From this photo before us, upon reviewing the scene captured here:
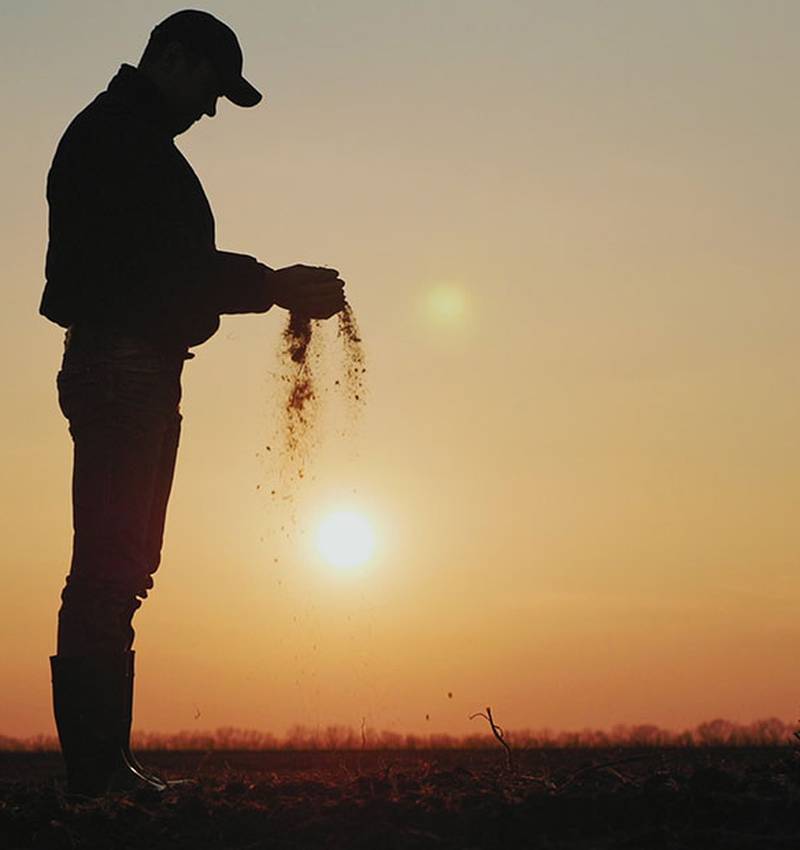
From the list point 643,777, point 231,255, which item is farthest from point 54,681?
point 643,777

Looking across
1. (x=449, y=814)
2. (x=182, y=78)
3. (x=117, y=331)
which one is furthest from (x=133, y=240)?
(x=449, y=814)

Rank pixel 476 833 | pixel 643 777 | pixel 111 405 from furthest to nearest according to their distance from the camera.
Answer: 1. pixel 111 405
2. pixel 643 777
3. pixel 476 833

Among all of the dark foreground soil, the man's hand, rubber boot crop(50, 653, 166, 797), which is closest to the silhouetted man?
rubber boot crop(50, 653, 166, 797)

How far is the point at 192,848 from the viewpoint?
608 cm

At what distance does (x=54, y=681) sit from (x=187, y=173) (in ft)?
7.29

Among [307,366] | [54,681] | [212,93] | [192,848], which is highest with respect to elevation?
[212,93]

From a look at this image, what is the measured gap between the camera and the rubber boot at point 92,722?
23.6 feet

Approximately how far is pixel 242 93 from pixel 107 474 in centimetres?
179

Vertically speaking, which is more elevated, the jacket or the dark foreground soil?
the jacket

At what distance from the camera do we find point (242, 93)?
25.1 ft

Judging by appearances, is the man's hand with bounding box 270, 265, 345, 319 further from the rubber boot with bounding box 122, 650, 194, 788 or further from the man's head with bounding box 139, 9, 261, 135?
the rubber boot with bounding box 122, 650, 194, 788

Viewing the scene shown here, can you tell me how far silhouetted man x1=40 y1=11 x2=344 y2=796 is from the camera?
7227mm

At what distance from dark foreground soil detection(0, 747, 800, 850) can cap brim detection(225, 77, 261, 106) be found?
2.95 meters

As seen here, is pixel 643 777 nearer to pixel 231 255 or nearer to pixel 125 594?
pixel 125 594
